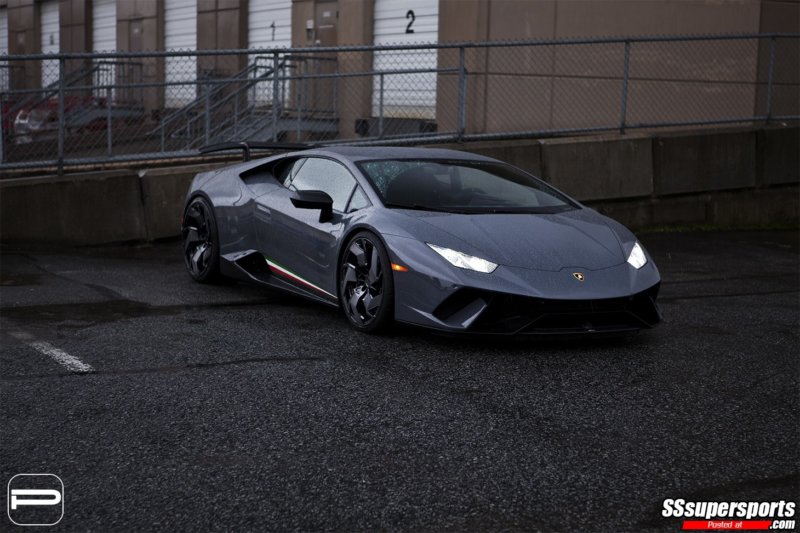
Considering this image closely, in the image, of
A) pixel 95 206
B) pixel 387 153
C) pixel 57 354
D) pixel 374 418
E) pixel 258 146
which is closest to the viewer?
pixel 374 418

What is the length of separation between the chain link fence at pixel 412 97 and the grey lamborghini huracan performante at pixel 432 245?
426 cm

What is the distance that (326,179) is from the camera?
768 centimetres

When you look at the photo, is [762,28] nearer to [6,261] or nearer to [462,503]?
[6,261]

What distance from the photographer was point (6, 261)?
10008 mm

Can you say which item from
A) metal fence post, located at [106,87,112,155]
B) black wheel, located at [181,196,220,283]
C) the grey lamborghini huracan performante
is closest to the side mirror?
the grey lamborghini huracan performante

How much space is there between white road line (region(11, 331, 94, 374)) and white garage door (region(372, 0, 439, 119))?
816cm

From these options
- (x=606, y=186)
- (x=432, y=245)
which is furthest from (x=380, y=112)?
(x=432, y=245)

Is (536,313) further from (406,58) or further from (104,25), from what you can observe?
(104,25)

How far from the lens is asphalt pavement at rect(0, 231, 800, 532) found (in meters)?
3.93

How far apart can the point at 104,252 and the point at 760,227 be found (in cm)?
775

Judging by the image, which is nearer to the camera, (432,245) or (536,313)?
(536,313)

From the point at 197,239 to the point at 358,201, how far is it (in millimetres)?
2193

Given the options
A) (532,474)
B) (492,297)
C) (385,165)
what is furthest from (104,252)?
(532,474)

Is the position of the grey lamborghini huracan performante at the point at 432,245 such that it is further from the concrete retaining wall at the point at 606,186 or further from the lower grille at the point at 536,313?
the concrete retaining wall at the point at 606,186
